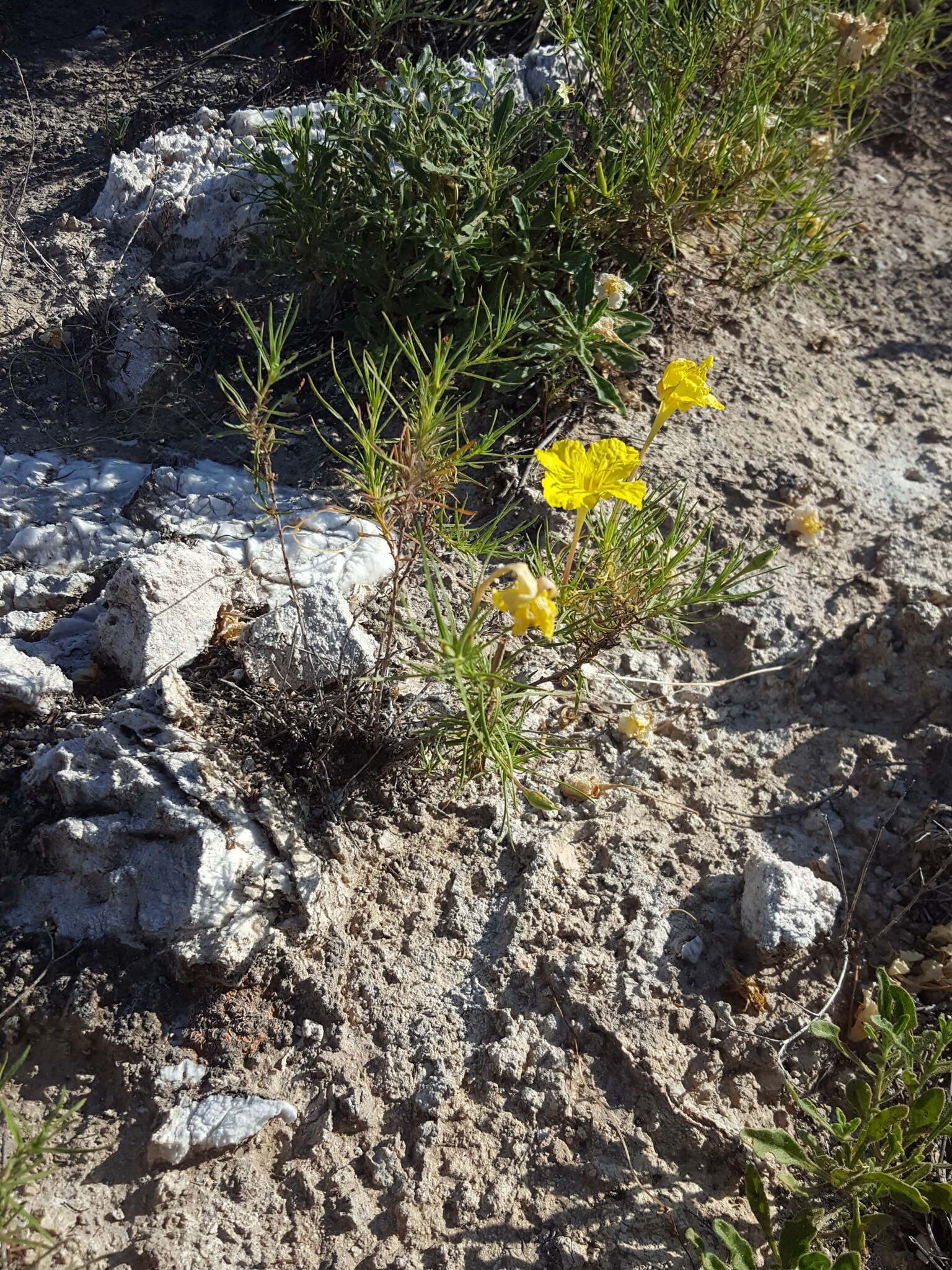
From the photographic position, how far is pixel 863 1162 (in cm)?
163

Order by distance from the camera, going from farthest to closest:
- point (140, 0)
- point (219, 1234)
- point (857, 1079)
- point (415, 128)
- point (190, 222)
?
point (140, 0), point (190, 222), point (415, 128), point (857, 1079), point (219, 1234)

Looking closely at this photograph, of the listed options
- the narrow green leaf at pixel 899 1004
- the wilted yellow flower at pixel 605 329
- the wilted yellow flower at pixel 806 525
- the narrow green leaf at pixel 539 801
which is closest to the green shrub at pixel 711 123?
the wilted yellow flower at pixel 605 329

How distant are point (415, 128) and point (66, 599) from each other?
1.47 metres

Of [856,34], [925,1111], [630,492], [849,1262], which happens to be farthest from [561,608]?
[856,34]

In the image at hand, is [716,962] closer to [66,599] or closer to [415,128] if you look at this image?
[66,599]

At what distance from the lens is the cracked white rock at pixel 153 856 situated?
1.74 metres

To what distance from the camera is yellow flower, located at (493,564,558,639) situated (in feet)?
4.74

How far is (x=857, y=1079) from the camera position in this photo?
1780mm

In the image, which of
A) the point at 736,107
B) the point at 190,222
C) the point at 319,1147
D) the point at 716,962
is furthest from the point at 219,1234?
the point at 736,107

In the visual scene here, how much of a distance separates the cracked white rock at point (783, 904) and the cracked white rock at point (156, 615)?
129 centimetres

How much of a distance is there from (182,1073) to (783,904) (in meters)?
1.20

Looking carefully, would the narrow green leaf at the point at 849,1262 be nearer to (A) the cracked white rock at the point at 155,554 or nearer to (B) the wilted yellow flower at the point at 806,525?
(A) the cracked white rock at the point at 155,554

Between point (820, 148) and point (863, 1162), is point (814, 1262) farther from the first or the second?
point (820, 148)

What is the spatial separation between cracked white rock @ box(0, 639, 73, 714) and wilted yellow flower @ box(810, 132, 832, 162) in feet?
8.71
